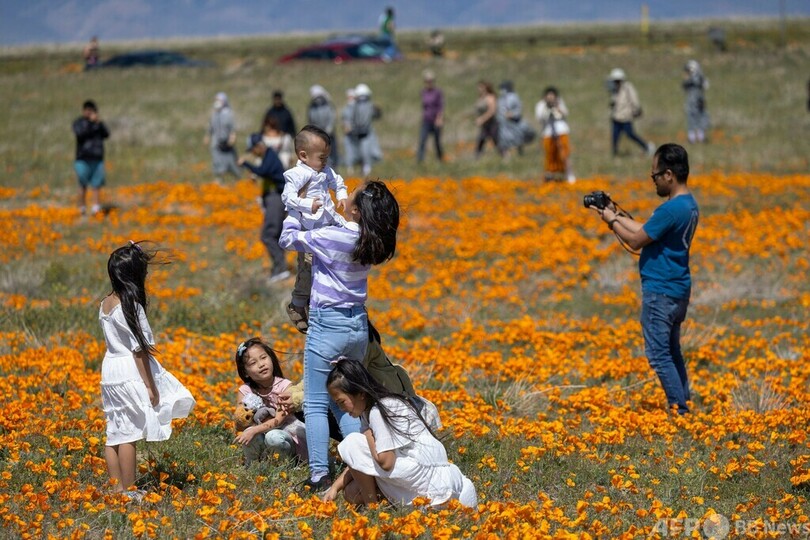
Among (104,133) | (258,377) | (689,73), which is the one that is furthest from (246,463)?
(689,73)

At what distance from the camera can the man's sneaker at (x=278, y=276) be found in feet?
40.7

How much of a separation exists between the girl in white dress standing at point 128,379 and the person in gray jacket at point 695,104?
64.1 ft

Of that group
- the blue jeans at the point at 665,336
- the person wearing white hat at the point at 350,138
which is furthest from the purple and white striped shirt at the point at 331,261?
the person wearing white hat at the point at 350,138

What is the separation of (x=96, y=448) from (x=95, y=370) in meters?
2.50

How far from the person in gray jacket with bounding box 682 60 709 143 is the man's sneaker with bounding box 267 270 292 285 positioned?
45.4 ft

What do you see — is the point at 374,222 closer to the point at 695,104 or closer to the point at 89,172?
the point at 89,172

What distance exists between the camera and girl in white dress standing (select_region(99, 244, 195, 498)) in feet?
18.2

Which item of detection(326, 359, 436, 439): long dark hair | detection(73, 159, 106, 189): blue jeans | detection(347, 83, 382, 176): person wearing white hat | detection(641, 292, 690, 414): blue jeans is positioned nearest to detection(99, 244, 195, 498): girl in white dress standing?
detection(326, 359, 436, 439): long dark hair

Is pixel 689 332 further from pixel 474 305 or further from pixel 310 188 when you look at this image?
pixel 310 188

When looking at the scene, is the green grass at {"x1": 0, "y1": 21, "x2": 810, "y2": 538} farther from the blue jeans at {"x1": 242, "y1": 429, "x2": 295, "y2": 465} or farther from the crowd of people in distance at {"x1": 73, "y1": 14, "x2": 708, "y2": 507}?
the crowd of people in distance at {"x1": 73, "y1": 14, "x2": 708, "y2": 507}

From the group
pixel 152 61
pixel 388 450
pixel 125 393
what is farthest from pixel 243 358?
pixel 152 61

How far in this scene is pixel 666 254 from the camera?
7309mm

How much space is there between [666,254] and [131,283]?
12.9 ft

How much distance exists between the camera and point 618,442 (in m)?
6.70
